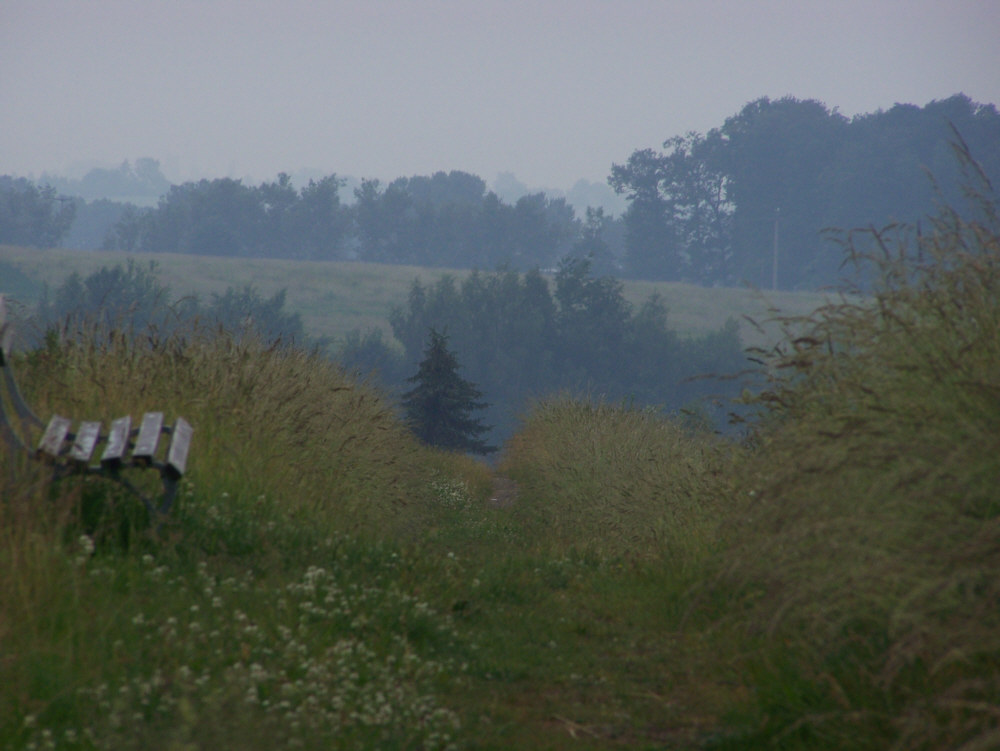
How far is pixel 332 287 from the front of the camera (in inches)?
2881

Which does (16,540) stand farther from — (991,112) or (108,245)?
(108,245)

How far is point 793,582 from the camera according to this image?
150 inches

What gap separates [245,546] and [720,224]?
81.6m

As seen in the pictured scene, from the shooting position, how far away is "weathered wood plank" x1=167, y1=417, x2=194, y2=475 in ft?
16.1

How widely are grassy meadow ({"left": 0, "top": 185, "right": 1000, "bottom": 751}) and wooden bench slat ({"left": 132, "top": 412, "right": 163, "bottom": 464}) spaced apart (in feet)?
1.20

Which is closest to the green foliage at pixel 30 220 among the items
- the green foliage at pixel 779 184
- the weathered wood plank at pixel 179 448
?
the green foliage at pixel 779 184

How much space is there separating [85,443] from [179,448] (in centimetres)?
49

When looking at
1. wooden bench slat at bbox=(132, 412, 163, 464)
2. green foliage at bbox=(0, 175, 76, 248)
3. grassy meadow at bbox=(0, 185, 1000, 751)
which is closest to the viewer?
grassy meadow at bbox=(0, 185, 1000, 751)

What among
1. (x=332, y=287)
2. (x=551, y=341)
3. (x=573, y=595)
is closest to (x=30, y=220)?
(x=332, y=287)

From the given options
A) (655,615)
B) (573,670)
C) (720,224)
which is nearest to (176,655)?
(573,670)

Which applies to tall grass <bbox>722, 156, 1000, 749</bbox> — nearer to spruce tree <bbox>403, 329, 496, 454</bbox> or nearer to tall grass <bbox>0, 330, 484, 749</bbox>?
tall grass <bbox>0, 330, 484, 749</bbox>

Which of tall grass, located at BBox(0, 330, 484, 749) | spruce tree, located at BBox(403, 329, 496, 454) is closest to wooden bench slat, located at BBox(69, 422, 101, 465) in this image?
tall grass, located at BBox(0, 330, 484, 749)

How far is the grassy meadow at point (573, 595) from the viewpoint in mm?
3201

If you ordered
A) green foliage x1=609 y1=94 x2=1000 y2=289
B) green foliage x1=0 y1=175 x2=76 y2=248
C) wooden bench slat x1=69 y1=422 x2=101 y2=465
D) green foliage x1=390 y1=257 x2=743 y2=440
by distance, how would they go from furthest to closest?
green foliage x1=0 y1=175 x2=76 y2=248 < green foliage x1=609 y1=94 x2=1000 y2=289 < green foliage x1=390 y1=257 x2=743 y2=440 < wooden bench slat x1=69 y1=422 x2=101 y2=465
